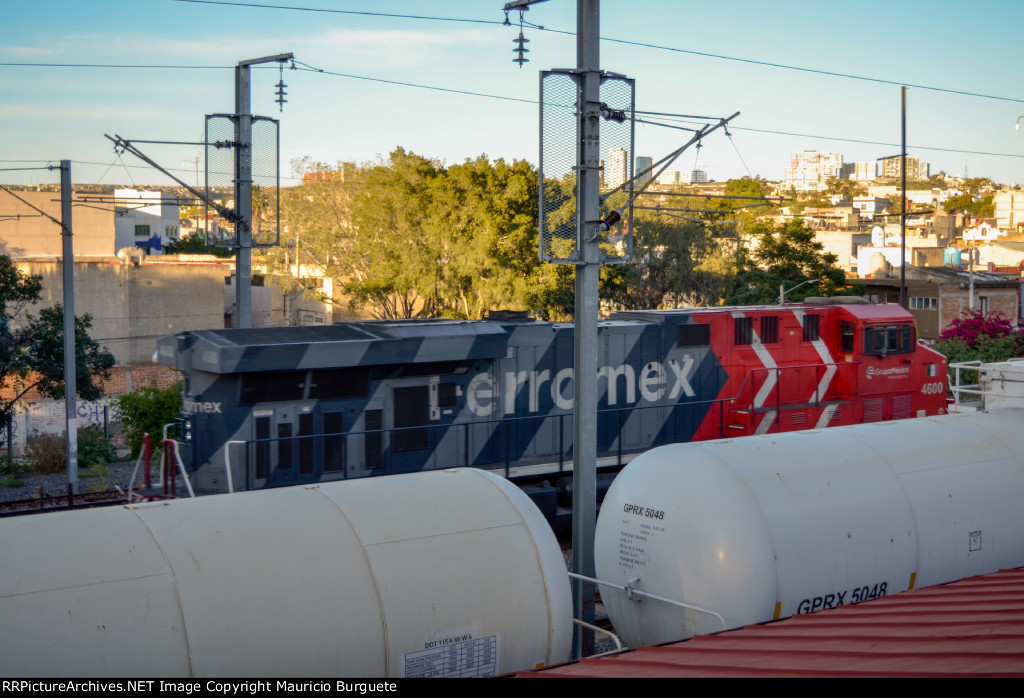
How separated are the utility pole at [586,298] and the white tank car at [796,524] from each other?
82 centimetres

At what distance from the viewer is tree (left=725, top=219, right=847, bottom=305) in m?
37.9

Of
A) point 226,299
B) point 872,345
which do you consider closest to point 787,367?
point 872,345

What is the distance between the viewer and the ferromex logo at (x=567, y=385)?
16.3m

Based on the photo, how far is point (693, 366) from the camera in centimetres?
1831

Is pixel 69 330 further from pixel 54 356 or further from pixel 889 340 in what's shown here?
pixel 889 340

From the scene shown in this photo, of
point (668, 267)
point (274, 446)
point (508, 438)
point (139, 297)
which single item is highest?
point (668, 267)

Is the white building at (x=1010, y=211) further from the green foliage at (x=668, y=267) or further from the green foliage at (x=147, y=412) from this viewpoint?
the green foliage at (x=147, y=412)

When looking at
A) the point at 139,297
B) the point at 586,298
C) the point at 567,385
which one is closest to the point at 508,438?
the point at 567,385

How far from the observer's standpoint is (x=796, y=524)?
8.91 metres

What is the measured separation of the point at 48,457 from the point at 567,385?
650 inches

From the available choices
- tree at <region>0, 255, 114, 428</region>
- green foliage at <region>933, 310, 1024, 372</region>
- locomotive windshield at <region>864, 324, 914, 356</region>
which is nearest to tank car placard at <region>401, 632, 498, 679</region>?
locomotive windshield at <region>864, 324, 914, 356</region>

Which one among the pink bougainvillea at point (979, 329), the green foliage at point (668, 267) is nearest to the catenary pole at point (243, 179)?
the pink bougainvillea at point (979, 329)

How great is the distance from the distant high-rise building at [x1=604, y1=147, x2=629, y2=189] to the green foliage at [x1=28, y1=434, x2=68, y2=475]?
20441 millimetres

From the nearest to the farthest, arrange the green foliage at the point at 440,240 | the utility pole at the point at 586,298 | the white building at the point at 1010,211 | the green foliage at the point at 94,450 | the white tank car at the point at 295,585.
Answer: the white tank car at the point at 295,585 → the utility pole at the point at 586,298 → the green foliage at the point at 94,450 → the green foliage at the point at 440,240 → the white building at the point at 1010,211
